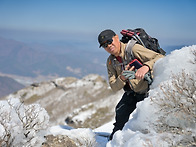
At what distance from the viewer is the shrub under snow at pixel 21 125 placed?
6151 mm

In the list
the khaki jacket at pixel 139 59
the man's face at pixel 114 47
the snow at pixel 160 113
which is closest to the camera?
A: the snow at pixel 160 113

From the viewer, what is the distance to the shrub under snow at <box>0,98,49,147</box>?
6.15 meters

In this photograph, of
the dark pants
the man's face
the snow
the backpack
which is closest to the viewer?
the snow

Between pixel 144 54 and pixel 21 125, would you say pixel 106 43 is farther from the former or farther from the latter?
pixel 21 125

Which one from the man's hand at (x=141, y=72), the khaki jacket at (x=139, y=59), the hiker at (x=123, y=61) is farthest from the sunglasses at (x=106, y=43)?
the man's hand at (x=141, y=72)

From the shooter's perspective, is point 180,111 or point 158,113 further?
point 158,113

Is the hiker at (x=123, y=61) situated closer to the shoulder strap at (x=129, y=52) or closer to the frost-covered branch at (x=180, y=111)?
the shoulder strap at (x=129, y=52)

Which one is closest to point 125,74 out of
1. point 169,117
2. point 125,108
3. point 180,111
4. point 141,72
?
point 141,72

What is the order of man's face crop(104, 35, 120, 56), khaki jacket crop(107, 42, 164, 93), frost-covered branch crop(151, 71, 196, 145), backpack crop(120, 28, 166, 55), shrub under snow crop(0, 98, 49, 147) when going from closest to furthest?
1. frost-covered branch crop(151, 71, 196, 145)
2. khaki jacket crop(107, 42, 164, 93)
3. man's face crop(104, 35, 120, 56)
4. backpack crop(120, 28, 166, 55)
5. shrub under snow crop(0, 98, 49, 147)

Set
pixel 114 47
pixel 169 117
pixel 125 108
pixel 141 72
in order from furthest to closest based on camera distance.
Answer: pixel 125 108 < pixel 114 47 < pixel 141 72 < pixel 169 117

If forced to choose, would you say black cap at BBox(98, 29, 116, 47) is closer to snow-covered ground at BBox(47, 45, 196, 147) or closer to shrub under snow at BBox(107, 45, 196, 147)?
snow-covered ground at BBox(47, 45, 196, 147)

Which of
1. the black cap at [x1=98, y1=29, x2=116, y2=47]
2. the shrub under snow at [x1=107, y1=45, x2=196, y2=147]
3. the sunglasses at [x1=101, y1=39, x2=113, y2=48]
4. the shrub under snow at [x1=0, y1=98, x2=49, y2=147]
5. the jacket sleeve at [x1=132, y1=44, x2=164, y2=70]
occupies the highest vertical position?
the black cap at [x1=98, y1=29, x2=116, y2=47]

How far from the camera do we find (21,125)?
261 inches

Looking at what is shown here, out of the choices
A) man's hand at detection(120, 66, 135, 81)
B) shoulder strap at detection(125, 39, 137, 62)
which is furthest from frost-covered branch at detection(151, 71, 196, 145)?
shoulder strap at detection(125, 39, 137, 62)
